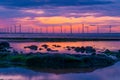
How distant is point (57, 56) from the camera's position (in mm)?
37812

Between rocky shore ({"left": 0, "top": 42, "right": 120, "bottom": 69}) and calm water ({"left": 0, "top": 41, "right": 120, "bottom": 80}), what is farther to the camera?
rocky shore ({"left": 0, "top": 42, "right": 120, "bottom": 69})

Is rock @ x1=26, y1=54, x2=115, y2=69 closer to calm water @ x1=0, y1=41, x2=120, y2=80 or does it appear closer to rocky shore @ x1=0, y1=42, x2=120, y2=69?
rocky shore @ x1=0, y1=42, x2=120, y2=69

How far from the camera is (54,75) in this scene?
3167 centimetres

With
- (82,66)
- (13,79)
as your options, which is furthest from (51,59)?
(13,79)

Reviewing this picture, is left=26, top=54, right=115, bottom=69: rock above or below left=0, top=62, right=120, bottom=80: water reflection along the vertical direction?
above

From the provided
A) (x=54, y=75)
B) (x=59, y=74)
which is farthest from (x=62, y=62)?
(x=54, y=75)

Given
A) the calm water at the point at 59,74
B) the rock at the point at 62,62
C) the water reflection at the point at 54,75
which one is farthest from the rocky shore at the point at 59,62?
the water reflection at the point at 54,75

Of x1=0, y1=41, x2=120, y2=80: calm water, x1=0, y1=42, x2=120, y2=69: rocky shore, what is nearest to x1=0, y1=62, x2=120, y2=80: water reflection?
x1=0, y1=41, x2=120, y2=80: calm water

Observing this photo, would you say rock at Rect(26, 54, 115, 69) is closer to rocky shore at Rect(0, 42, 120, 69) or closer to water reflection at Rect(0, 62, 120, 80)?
rocky shore at Rect(0, 42, 120, 69)

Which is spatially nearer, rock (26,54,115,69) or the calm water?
the calm water

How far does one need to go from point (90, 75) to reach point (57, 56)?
6898 millimetres

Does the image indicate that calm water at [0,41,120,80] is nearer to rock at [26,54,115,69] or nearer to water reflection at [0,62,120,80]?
water reflection at [0,62,120,80]

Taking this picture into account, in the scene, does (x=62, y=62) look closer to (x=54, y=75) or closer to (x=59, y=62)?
(x=59, y=62)

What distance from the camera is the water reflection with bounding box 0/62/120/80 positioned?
97.5 feet
